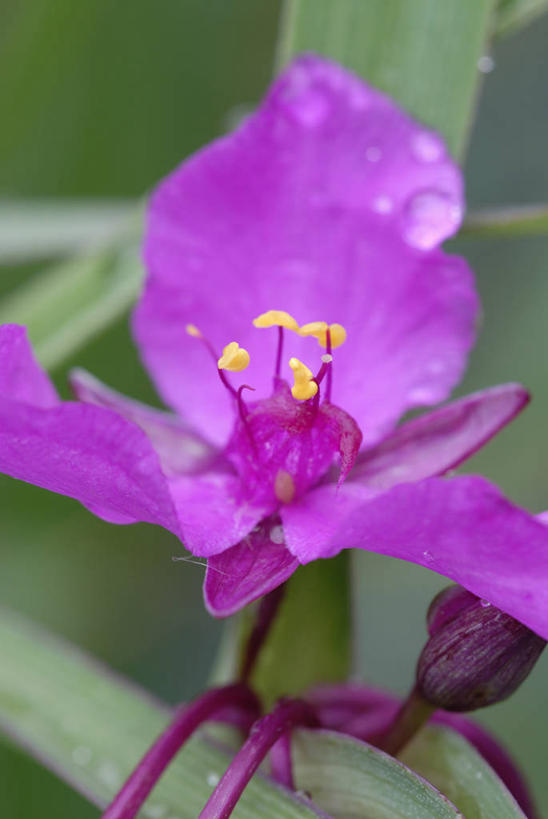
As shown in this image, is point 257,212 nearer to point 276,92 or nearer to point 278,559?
point 276,92

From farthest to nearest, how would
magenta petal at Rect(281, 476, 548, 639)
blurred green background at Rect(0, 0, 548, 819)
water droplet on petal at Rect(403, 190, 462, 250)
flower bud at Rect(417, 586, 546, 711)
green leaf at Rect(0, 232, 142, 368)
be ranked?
blurred green background at Rect(0, 0, 548, 819) → green leaf at Rect(0, 232, 142, 368) → water droplet on petal at Rect(403, 190, 462, 250) → flower bud at Rect(417, 586, 546, 711) → magenta petal at Rect(281, 476, 548, 639)

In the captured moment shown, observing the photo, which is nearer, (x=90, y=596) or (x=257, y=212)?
(x=257, y=212)

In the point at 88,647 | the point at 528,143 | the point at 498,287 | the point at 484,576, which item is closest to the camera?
the point at 484,576

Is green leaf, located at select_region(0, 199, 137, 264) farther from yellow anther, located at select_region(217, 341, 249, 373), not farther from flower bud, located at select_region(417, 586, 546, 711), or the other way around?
flower bud, located at select_region(417, 586, 546, 711)

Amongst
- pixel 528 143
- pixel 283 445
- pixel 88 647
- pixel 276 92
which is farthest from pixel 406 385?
pixel 528 143

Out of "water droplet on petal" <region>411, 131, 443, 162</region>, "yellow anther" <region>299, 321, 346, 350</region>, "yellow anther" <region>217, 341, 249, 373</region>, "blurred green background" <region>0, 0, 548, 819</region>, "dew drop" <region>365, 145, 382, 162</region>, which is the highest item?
"water droplet on petal" <region>411, 131, 443, 162</region>

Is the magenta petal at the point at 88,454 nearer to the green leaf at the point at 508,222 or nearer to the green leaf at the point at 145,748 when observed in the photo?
the green leaf at the point at 145,748

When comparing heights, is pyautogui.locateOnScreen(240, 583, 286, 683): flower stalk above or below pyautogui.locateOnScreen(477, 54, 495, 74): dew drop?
below

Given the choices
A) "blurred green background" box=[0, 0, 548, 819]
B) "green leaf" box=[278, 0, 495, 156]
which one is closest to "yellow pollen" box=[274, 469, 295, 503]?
"green leaf" box=[278, 0, 495, 156]

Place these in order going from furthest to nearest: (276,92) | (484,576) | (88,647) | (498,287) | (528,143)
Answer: (528,143), (498,287), (88,647), (276,92), (484,576)
